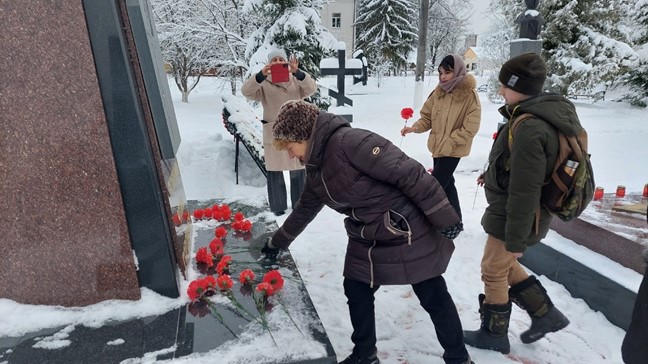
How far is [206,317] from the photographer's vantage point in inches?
88.8

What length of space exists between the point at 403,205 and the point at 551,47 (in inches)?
568

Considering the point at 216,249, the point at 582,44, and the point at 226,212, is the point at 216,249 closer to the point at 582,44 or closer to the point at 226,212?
the point at 226,212

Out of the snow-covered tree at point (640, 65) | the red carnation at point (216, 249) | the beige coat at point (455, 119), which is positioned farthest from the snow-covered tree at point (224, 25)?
the snow-covered tree at point (640, 65)

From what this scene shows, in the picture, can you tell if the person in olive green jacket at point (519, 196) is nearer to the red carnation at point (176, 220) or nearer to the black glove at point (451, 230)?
the black glove at point (451, 230)

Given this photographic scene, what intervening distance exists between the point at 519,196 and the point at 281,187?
3.06m

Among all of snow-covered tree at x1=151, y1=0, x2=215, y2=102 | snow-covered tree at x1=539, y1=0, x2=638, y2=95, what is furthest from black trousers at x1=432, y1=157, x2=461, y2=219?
snow-covered tree at x1=539, y1=0, x2=638, y2=95

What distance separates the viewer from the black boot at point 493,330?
8.38 ft

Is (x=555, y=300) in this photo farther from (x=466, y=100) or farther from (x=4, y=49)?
(x=4, y=49)

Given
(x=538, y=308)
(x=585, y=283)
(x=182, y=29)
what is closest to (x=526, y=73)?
(x=538, y=308)

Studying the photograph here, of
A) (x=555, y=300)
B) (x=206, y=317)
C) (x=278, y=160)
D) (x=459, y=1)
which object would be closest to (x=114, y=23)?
(x=206, y=317)

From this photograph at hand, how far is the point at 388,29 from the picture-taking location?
24.4 meters

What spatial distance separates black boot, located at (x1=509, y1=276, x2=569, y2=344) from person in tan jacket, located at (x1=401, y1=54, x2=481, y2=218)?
148cm

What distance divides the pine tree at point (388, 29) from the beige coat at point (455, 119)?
855 inches

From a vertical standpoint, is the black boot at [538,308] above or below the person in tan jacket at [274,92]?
below
